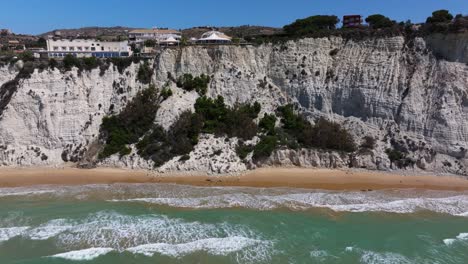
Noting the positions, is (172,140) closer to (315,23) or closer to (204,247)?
(204,247)

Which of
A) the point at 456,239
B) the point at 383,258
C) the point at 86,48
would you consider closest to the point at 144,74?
the point at 86,48

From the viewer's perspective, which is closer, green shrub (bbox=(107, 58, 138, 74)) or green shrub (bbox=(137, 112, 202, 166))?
green shrub (bbox=(137, 112, 202, 166))

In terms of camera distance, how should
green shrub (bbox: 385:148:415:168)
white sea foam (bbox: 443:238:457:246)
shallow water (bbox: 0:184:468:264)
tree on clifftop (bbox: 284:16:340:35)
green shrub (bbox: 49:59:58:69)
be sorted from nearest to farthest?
shallow water (bbox: 0:184:468:264), white sea foam (bbox: 443:238:457:246), green shrub (bbox: 385:148:415:168), green shrub (bbox: 49:59:58:69), tree on clifftop (bbox: 284:16:340:35)

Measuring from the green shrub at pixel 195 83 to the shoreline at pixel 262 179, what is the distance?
8.64 meters

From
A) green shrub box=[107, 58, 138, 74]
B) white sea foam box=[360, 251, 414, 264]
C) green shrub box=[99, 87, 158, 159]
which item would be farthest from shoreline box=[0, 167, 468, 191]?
green shrub box=[107, 58, 138, 74]

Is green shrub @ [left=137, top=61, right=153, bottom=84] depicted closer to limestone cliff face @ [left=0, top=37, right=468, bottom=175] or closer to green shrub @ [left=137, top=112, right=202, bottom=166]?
limestone cliff face @ [left=0, top=37, right=468, bottom=175]

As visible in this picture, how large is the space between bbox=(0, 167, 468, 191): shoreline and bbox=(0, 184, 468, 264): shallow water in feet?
3.94

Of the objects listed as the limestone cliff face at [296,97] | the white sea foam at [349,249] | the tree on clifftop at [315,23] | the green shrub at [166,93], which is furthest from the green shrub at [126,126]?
the white sea foam at [349,249]

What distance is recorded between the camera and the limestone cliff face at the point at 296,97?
27547 mm

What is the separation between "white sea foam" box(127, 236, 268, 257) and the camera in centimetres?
1639

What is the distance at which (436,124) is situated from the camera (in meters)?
27.6

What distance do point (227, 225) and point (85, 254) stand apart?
6715 mm

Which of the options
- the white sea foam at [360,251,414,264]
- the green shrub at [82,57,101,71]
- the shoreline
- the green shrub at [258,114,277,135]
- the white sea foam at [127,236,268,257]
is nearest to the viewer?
the white sea foam at [360,251,414,264]

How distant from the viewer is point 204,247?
55.1 feet
